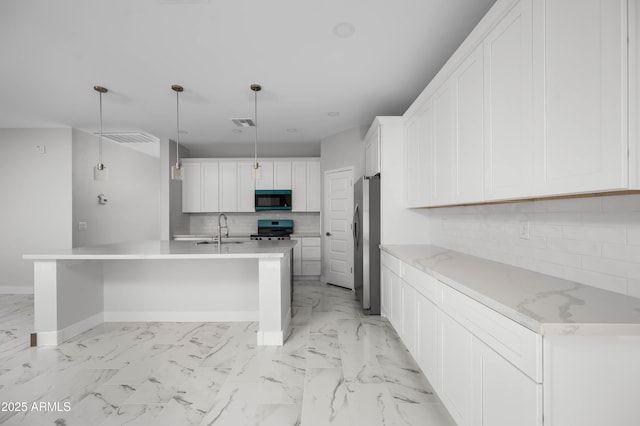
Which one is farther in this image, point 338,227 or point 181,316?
point 338,227

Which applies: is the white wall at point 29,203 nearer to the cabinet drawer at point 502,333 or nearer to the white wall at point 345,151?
the white wall at point 345,151

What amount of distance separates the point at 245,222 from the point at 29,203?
3.45 metres

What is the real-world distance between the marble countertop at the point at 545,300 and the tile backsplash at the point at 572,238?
72mm

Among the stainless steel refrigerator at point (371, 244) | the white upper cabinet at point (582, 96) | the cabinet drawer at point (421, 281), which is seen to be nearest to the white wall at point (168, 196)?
the stainless steel refrigerator at point (371, 244)

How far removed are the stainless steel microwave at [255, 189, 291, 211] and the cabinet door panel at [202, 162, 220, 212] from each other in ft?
2.84

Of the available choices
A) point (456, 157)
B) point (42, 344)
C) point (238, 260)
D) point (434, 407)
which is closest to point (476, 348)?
point (434, 407)

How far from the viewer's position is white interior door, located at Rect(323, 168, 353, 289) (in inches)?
193

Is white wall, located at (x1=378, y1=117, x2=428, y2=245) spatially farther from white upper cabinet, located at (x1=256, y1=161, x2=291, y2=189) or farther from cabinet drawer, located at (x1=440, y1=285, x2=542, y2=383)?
white upper cabinet, located at (x1=256, y1=161, x2=291, y2=189)

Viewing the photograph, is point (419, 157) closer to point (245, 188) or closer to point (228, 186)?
point (245, 188)

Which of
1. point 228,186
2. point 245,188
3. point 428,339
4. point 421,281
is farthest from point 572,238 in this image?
point 228,186

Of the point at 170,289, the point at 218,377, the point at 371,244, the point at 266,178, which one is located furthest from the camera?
the point at 266,178

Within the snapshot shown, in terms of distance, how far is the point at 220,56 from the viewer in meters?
2.66

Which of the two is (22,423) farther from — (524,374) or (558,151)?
(558,151)

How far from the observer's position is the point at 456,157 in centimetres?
217
